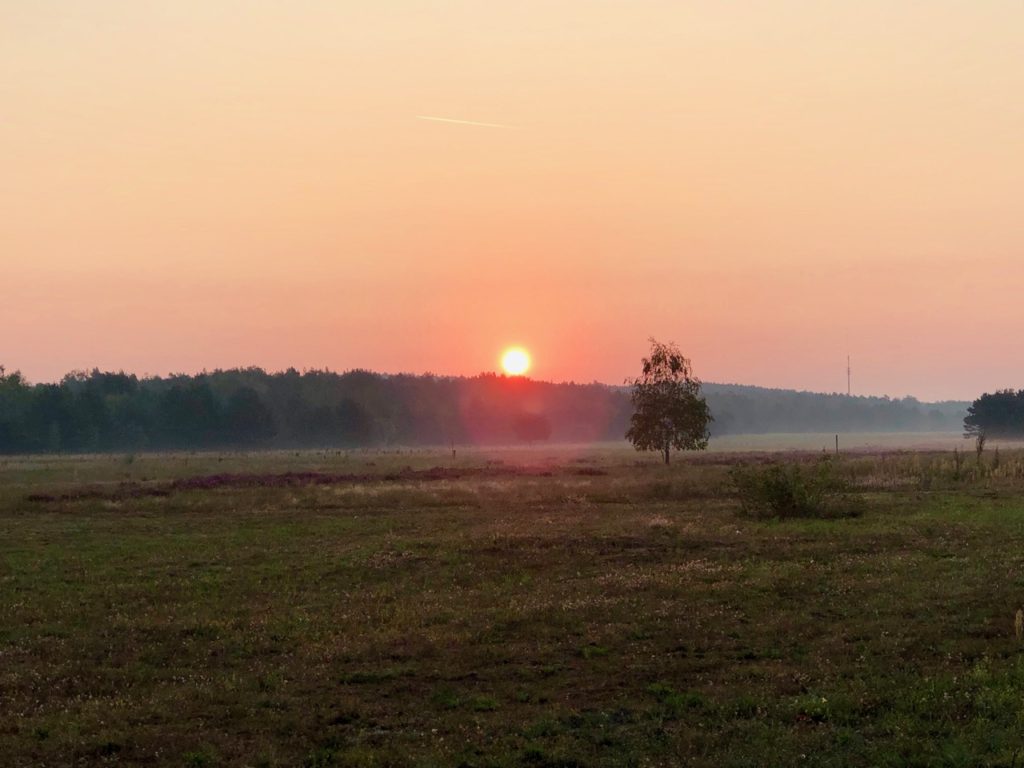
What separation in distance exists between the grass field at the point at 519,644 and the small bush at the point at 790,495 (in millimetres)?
2190

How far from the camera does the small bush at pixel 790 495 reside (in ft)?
125

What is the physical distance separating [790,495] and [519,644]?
24238mm

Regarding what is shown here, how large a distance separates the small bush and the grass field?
2190 mm

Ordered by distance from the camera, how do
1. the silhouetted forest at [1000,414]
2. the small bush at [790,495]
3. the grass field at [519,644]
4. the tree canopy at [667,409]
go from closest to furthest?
the grass field at [519,644] < the small bush at [790,495] < the tree canopy at [667,409] < the silhouetted forest at [1000,414]

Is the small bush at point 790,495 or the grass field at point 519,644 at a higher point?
the small bush at point 790,495

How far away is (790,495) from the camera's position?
3834 cm

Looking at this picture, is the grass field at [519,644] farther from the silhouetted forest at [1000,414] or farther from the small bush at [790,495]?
the silhouetted forest at [1000,414]

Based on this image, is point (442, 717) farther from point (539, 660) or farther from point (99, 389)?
point (99, 389)

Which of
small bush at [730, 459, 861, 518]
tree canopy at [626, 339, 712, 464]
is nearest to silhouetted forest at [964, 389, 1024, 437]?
tree canopy at [626, 339, 712, 464]

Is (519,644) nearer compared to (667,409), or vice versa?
(519,644)

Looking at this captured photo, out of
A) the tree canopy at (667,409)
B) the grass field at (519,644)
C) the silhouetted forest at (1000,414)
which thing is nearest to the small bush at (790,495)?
the grass field at (519,644)

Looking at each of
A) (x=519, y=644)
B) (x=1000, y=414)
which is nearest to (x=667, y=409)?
(x=519, y=644)

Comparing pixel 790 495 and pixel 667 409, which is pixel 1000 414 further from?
pixel 790 495

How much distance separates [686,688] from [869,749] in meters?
3.45
